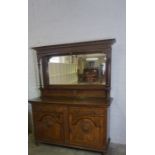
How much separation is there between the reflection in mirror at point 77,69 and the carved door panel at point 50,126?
25.3 inches

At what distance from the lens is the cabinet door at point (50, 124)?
2.49 m

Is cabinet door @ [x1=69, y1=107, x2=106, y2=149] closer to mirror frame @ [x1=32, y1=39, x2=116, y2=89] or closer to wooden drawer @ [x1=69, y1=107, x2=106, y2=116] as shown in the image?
wooden drawer @ [x1=69, y1=107, x2=106, y2=116]

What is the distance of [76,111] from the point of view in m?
2.37

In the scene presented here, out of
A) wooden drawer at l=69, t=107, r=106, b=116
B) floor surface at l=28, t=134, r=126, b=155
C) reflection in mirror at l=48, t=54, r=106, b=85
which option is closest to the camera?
wooden drawer at l=69, t=107, r=106, b=116

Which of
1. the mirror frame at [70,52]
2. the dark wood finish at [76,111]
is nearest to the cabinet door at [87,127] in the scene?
the dark wood finish at [76,111]

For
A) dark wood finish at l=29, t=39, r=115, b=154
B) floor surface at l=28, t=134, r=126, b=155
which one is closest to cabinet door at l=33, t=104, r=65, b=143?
dark wood finish at l=29, t=39, r=115, b=154

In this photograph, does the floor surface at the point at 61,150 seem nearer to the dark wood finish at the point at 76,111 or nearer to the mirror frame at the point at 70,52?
the dark wood finish at the point at 76,111

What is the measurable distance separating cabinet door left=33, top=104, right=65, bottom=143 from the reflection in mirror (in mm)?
602

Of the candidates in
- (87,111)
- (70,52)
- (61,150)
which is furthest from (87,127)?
(70,52)

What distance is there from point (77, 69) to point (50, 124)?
1.04m

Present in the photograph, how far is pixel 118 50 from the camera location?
2551 millimetres

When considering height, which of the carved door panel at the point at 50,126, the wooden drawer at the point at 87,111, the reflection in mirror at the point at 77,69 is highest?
the reflection in mirror at the point at 77,69

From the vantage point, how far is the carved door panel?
8.21 ft

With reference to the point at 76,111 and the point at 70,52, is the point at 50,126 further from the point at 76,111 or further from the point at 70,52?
the point at 70,52
